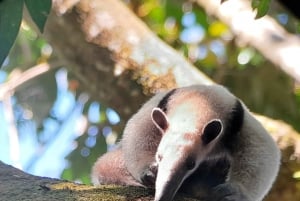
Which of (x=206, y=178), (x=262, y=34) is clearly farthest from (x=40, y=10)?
(x=262, y=34)

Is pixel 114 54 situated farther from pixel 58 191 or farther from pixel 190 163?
pixel 58 191

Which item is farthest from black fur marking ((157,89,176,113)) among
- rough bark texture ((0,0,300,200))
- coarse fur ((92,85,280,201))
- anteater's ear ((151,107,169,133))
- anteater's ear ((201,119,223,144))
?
rough bark texture ((0,0,300,200))

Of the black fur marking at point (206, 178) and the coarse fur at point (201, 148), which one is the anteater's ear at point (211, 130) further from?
the black fur marking at point (206, 178)

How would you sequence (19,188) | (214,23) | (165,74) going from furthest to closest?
(214,23) < (165,74) < (19,188)

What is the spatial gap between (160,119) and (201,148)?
20cm

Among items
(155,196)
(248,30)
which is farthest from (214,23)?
(155,196)

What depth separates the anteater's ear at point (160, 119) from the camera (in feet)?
10.8

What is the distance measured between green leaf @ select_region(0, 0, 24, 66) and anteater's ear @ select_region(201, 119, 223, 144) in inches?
47.0

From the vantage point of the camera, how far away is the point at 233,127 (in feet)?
11.3

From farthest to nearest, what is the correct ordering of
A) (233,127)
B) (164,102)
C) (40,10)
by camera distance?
(164,102) < (233,127) < (40,10)

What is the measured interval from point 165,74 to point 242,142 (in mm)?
1695

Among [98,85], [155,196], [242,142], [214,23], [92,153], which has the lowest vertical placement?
[92,153]

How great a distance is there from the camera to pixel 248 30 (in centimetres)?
529

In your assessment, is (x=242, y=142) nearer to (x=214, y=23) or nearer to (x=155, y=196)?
(x=155, y=196)
